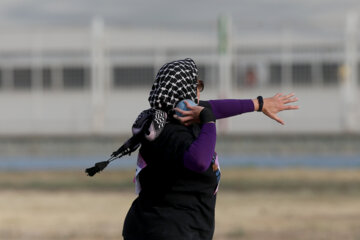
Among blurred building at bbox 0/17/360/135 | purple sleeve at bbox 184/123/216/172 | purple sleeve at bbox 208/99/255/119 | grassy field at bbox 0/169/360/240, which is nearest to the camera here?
purple sleeve at bbox 184/123/216/172

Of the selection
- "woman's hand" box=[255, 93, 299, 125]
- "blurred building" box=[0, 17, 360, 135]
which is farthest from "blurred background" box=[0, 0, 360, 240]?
"woman's hand" box=[255, 93, 299, 125]

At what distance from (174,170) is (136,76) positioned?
16962mm

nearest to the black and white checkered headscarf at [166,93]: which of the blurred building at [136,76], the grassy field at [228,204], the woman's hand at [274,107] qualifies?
the woman's hand at [274,107]

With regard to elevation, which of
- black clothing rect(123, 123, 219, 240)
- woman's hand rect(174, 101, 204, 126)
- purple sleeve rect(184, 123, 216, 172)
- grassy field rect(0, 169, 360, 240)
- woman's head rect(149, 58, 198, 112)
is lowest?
grassy field rect(0, 169, 360, 240)

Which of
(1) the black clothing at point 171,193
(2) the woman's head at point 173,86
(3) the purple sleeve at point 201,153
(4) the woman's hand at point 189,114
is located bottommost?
(1) the black clothing at point 171,193

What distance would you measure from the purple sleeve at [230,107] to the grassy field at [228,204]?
5.03 meters

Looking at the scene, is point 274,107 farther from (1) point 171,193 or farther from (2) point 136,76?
(2) point 136,76

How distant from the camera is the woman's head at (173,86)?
3386mm

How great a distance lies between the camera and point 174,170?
3.41 metres

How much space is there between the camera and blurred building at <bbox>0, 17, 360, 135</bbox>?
1816cm

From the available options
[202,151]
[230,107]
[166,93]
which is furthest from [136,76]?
[202,151]

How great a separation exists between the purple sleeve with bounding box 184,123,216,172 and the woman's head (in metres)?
0.21

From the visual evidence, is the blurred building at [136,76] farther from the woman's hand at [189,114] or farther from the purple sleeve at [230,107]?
the woman's hand at [189,114]

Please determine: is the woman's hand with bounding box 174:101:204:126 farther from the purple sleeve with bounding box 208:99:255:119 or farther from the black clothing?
the purple sleeve with bounding box 208:99:255:119
